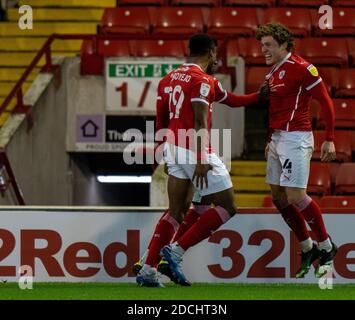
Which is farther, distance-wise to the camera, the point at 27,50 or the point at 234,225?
the point at 27,50

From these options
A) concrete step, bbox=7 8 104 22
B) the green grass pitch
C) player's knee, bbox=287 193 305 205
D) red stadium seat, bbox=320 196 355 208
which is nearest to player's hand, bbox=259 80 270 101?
player's knee, bbox=287 193 305 205

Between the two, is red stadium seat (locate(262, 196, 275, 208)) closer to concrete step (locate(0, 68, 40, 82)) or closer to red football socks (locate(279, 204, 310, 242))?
red football socks (locate(279, 204, 310, 242))

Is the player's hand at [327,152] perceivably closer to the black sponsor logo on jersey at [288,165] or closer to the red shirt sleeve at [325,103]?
the red shirt sleeve at [325,103]

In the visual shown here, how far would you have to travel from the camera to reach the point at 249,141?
14.7m

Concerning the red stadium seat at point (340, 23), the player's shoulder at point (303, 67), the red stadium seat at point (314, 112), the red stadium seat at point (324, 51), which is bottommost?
the red stadium seat at point (314, 112)

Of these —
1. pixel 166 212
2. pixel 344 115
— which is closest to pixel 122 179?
pixel 344 115

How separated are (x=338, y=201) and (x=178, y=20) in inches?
167

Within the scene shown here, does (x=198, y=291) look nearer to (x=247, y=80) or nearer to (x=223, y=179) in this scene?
(x=223, y=179)

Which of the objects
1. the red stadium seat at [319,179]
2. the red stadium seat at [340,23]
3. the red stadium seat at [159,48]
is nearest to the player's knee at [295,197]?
the red stadium seat at [319,179]

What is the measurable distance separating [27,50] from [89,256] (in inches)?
253

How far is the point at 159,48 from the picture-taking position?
15.1 meters

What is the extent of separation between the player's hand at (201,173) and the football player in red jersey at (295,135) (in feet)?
2.09

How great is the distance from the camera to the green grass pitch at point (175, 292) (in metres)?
8.50

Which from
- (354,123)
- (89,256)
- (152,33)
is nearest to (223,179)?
(89,256)
